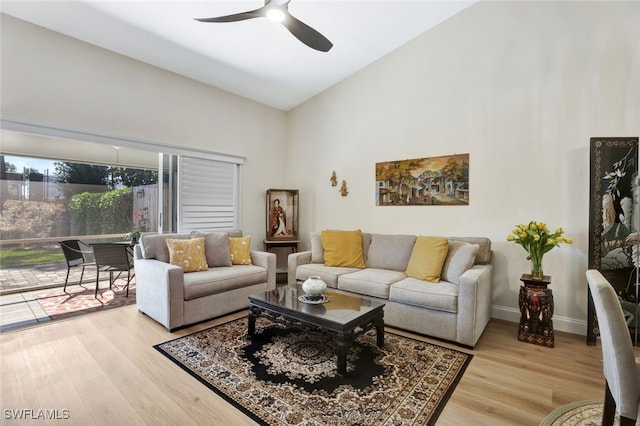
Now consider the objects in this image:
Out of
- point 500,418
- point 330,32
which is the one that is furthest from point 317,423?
point 330,32

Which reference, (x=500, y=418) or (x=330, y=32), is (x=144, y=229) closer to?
(x=330, y=32)

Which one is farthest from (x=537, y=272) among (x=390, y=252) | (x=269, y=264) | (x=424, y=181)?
(x=269, y=264)

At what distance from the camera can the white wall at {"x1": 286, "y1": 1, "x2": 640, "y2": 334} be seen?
2984mm

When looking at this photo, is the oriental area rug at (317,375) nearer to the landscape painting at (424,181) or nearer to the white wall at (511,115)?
the white wall at (511,115)

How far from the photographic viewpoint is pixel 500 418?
72.1 inches

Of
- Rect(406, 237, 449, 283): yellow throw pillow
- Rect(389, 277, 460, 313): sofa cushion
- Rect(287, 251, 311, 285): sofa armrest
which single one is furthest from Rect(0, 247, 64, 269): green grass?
Rect(406, 237, 449, 283): yellow throw pillow

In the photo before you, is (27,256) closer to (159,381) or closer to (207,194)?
(207,194)

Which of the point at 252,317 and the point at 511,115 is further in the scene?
the point at 511,115

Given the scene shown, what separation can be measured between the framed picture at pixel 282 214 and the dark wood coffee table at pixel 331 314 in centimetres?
219

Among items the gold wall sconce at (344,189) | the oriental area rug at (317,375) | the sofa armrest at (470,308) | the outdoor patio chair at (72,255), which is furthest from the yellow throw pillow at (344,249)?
the outdoor patio chair at (72,255)

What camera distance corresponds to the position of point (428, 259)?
335 cm

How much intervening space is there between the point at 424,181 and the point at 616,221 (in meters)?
1.88

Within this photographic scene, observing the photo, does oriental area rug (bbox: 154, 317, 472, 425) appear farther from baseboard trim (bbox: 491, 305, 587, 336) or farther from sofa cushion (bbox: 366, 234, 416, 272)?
baseboard trim (bbox: 491, 305, 587, 336)

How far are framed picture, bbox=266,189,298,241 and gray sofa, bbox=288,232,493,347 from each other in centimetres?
120
